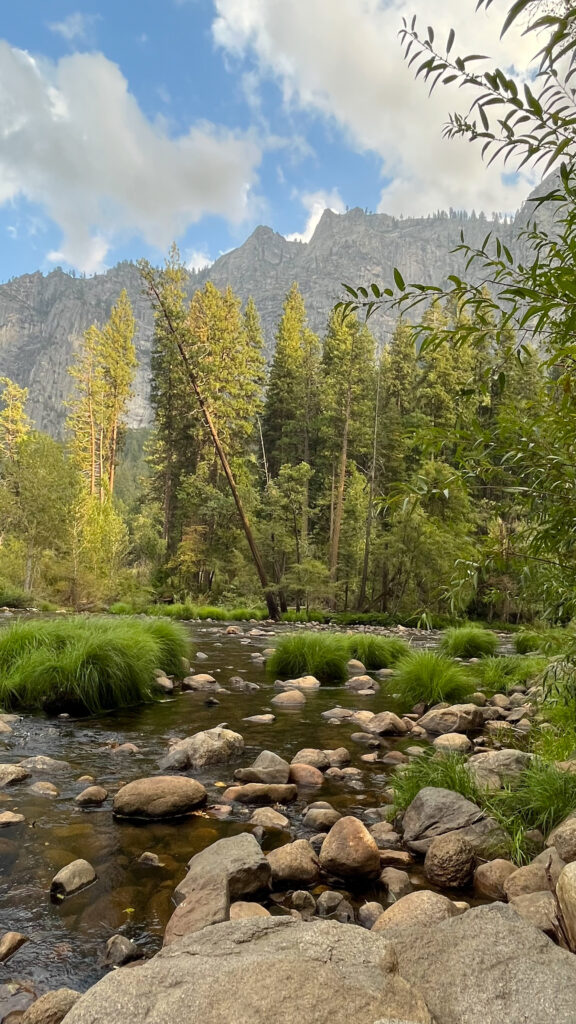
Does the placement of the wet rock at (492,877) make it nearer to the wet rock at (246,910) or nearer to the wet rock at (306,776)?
the wet rock at (246,910)

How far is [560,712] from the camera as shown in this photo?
16.3 ft

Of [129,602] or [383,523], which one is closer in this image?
[129,602]

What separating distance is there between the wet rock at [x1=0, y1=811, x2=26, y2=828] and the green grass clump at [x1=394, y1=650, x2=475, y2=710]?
4911 millimetres

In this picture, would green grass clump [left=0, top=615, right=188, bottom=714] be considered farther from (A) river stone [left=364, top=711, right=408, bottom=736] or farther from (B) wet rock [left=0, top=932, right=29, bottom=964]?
(B) wet rock [left=0, top=932, right=29, bottom=964]

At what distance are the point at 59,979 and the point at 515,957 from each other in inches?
62.3

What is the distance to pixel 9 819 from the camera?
3.37 m

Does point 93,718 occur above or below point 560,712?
below

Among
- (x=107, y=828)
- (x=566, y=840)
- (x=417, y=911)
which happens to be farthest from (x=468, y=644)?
(x=417, y=911)

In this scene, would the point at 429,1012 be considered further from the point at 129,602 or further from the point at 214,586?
the point at 214,586

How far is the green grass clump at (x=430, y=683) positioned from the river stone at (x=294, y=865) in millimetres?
→ 4450

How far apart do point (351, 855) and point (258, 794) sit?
120cm

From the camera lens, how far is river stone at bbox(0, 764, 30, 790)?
13.1 feet

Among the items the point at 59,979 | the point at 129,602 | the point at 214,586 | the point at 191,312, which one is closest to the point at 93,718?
the point at 59,979

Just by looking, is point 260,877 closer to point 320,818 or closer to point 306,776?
point 320,818
